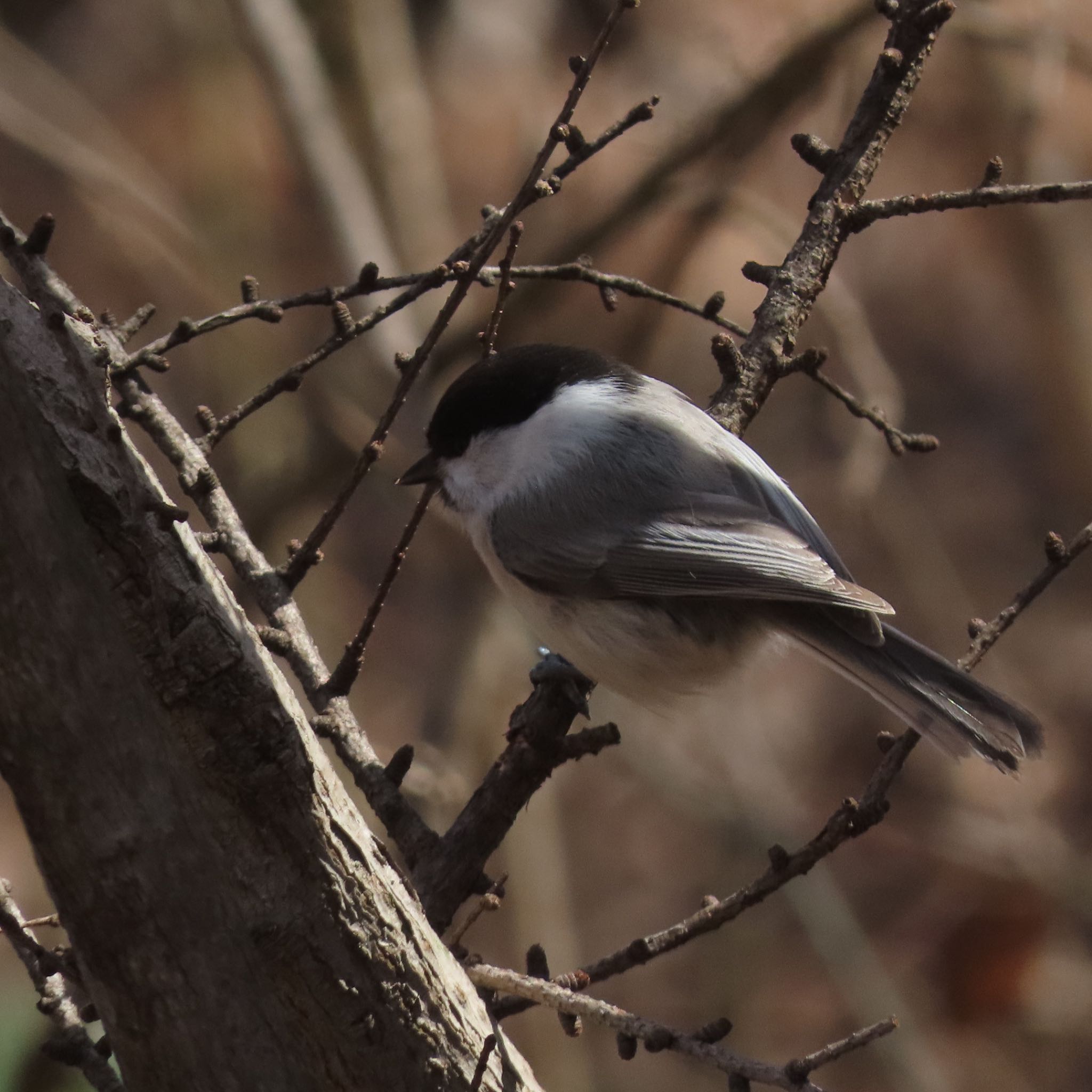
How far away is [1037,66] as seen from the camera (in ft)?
10.5

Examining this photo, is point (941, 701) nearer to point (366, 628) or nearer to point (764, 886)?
point (764, 886)

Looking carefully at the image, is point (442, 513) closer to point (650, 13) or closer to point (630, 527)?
point (630, 527)

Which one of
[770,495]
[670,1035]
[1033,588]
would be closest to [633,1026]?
[670,1035]

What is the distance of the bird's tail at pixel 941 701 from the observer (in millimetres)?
1644

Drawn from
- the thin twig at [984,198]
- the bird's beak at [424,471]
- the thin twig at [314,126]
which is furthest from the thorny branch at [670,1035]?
the thin twig at [314,126]

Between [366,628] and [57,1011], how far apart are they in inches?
17.4

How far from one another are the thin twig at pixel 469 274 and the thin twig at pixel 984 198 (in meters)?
0.41

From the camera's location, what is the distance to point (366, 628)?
1326 millimetres

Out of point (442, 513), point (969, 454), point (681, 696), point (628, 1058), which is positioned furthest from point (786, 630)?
point (969, 454)

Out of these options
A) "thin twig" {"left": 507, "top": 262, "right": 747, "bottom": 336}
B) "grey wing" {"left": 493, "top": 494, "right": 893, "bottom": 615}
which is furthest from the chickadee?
"thin twig" {"left": 507, "top": 262, "right": 747, "bottom": 336}

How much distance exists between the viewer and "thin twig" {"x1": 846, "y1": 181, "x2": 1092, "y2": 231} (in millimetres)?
1413

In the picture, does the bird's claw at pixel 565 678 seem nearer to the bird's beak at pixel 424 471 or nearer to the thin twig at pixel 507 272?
the bird's beak at pixel 424 471

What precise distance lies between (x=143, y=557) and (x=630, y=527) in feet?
3.55

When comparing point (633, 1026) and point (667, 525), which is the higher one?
point (667, 525)
